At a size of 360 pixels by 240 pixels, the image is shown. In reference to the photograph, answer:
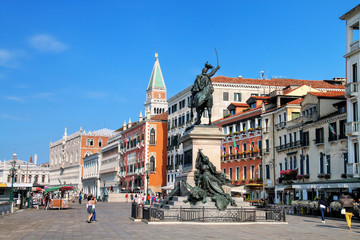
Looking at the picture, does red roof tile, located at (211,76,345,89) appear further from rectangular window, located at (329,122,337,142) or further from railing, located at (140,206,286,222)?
railing, located at (140,206,286,222)

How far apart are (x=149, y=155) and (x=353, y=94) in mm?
50770

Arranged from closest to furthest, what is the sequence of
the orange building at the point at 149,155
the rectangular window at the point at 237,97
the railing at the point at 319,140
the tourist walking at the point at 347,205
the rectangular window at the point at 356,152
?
1. the tourist walking at the point at 347,205
2. the rectangular window at the point at 356,152
3. the railing at the point at 319,140
4. the rectangular window at the point at 237,97
5. the orange building at the point at 149,155

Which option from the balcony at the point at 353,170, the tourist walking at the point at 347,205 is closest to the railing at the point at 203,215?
the tourist walking at the point at 347,205

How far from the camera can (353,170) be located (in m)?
39.8

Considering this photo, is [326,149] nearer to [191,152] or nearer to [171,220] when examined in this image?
[191,152]

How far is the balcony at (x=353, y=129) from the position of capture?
40.2 meters

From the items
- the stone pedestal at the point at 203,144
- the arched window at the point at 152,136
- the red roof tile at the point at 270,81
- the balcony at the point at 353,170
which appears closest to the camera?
the stone pedestal at the point at 203,144

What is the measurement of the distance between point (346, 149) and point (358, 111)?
4.62 meters

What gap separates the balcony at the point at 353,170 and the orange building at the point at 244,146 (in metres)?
19.6

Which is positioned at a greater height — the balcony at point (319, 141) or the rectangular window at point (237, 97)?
the rectangular window at point (237, 97)

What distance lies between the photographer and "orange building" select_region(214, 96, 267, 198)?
60.9 metres

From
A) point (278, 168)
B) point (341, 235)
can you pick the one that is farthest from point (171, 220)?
point (278, 168)

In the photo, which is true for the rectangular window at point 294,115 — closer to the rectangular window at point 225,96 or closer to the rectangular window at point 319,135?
the rectangular window at point 319,135

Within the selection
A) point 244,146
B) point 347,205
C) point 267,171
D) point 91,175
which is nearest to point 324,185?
point 267,171
